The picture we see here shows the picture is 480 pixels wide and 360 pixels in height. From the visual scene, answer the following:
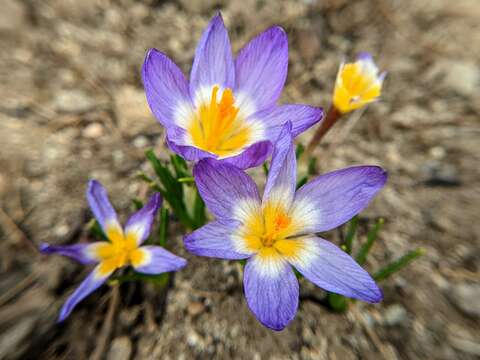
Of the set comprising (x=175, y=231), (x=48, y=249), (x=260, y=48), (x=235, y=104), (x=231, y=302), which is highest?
(x=260, y=48)

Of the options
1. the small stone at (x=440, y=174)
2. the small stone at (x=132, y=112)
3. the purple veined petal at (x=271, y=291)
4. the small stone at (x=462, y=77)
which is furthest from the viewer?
the small stone at (x=462, y=77)

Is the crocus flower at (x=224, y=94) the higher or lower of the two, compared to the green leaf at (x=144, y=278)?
higher

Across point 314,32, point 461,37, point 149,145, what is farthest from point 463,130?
point 149,145

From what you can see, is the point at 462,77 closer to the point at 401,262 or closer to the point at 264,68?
the point at 401,262

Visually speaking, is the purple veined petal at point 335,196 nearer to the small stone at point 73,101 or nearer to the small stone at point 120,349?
the small stone at point 120,349

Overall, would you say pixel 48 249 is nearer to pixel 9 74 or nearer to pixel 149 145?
pixel 149 145

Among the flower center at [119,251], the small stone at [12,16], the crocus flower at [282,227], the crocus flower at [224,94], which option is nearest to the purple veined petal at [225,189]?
the crocus flower at [282,227]

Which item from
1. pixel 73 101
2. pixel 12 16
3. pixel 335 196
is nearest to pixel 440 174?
pixel 335 196
